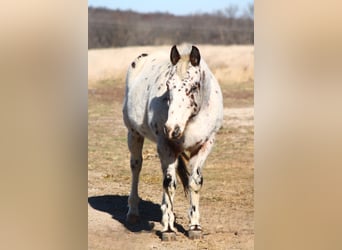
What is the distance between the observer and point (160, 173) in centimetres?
519

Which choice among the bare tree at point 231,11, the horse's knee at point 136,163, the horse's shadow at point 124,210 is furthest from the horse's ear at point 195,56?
the horse's shadow at point 124,210

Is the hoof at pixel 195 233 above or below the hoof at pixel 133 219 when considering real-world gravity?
Result: below

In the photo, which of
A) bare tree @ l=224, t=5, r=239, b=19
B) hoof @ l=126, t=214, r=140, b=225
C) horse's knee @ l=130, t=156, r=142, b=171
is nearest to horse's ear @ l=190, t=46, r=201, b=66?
bare tree @ l=224, t=5, r=239, b=19

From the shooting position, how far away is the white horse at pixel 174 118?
16.2 ft

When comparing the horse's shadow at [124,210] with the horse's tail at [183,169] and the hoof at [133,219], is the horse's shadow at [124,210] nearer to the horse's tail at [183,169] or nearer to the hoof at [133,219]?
the hoof at [133,219]

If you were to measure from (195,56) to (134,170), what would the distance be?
869 millimetres

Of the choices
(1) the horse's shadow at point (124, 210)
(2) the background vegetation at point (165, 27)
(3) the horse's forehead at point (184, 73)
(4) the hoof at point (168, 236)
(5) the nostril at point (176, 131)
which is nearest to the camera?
(5) the nostril at point (176, 131)

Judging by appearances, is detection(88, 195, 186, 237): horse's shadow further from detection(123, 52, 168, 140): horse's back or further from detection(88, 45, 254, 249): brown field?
detection(123, 52, 168, 140): horse's back

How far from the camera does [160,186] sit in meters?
5.18

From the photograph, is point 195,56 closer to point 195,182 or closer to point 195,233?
point 195,182
